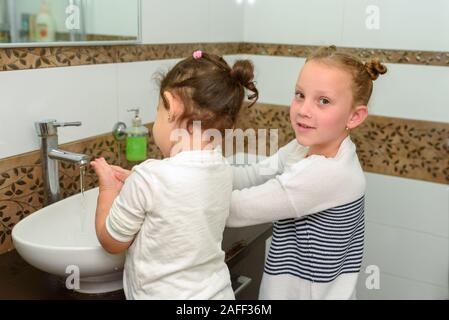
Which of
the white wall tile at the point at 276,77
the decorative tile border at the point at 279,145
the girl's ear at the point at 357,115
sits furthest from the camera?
the white wall tile at the point at 276,77

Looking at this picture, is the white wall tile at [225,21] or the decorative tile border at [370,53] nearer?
the decorative tile border at [370,53]

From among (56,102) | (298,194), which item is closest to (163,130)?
(298,194)

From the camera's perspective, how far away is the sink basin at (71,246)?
3.25 feet

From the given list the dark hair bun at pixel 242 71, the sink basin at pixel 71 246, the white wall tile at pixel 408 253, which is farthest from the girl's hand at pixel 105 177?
the white wall tile at pixel 408 253

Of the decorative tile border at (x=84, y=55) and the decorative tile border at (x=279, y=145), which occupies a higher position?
the decorative tile border at (x=84, y=55)

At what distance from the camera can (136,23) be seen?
1.55m

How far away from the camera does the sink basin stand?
989mm

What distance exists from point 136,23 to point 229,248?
0.78 m

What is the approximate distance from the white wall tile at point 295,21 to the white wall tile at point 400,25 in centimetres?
5

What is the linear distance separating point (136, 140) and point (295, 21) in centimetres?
88

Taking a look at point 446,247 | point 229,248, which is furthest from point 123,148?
point 446,247

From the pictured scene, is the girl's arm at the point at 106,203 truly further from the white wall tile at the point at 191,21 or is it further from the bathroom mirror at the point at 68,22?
the white wall tile at the point at 191,21

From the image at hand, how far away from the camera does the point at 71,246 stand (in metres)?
1.11

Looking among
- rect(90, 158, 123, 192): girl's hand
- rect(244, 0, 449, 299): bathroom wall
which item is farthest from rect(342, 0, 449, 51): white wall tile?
rect(90, 158, 123, 192): girl's hand
